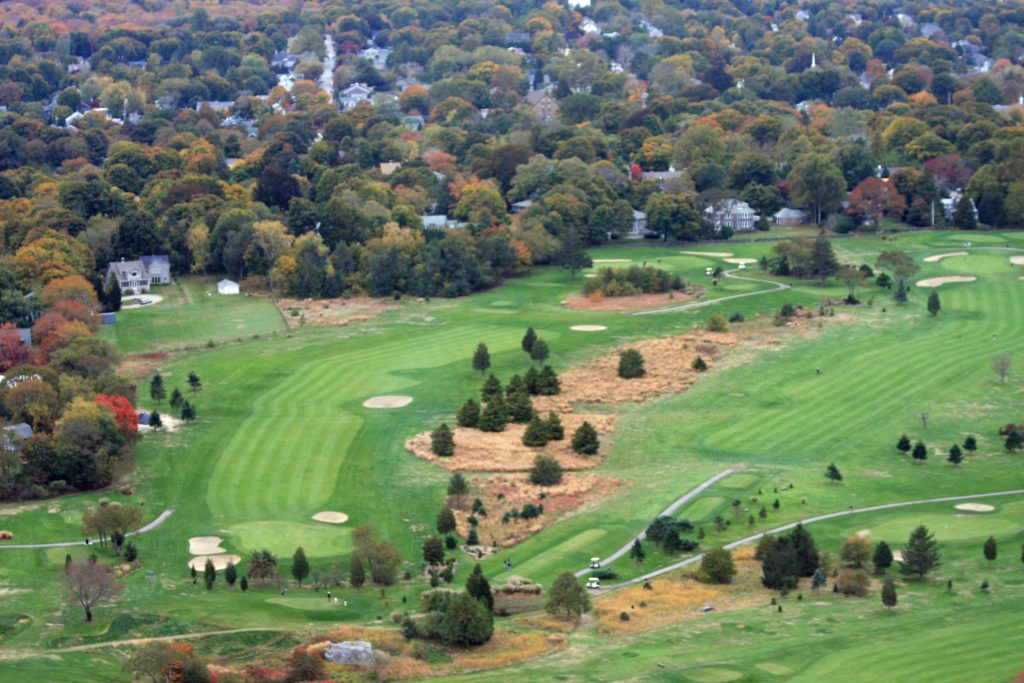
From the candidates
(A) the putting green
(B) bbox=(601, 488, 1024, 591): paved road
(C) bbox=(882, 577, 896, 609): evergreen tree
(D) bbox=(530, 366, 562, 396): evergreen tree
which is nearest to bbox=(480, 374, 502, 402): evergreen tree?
(D) bbox=(530, 366, 562, 396): evergreen tree

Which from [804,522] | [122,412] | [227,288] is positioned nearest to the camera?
[804,522]

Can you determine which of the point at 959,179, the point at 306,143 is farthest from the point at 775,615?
the point at 306,143

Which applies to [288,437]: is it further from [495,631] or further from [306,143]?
[306,143]

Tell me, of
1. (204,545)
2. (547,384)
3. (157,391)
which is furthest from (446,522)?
(157,391)

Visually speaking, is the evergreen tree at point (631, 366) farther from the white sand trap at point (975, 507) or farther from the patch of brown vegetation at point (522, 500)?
the white sand trap at point (975, 507)

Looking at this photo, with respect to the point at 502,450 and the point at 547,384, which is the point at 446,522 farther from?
the point at 547,384
